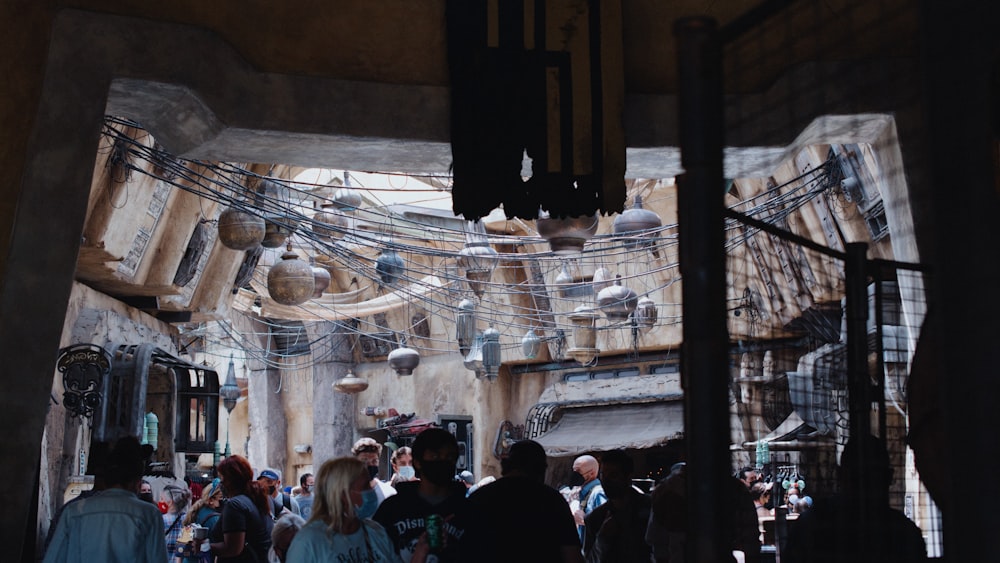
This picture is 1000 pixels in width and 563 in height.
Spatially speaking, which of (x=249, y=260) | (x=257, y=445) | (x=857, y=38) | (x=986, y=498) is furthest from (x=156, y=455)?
(x=257, y=445)

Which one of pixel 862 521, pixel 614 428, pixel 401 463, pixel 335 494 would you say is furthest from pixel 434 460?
pixel 614 428

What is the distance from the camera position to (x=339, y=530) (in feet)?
13.7

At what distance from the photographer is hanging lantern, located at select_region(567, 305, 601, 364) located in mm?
15405

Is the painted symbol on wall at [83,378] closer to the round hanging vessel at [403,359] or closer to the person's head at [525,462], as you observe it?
the person's head at [525,462]

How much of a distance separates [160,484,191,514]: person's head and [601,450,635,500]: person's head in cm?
594

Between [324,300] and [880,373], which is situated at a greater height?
[324,300]

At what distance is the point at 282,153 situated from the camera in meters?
6.02

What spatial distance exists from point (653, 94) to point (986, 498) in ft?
14.4

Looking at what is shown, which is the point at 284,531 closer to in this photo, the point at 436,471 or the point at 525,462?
the point at 436,471

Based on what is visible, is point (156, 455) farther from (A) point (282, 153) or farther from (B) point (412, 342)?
(B) point (412, 342)

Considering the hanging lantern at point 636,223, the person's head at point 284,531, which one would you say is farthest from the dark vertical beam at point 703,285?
the hanging lantern at point 636,223

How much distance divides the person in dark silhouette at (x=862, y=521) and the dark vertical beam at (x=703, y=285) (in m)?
1.28

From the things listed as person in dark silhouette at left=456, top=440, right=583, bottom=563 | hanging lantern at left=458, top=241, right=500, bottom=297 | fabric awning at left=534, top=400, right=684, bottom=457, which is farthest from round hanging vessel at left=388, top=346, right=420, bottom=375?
person in dark silhouette at left=456, top=440, right=583, bottom=563

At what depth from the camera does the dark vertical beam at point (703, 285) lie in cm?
205
